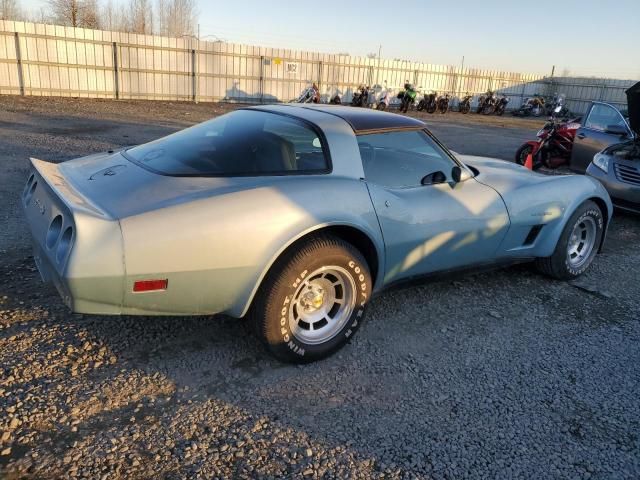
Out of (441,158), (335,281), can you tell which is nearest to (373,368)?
(335,281)

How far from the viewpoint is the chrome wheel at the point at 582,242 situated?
4.49 metres

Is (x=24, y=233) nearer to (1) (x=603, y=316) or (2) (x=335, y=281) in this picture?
(2) (x=335, y=281)

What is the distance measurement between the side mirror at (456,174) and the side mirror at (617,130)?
A: 5819 millimetres

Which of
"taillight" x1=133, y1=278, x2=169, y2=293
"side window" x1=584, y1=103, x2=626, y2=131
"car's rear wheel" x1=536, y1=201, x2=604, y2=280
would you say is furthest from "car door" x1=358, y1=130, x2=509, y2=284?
"side window" x1=584, y1=103, x2=626, y2=131

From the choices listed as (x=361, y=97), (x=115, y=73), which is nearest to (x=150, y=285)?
(x=115, y=73)

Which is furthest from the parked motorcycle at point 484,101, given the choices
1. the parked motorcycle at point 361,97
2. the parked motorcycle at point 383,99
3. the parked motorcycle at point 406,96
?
the parked motorcycle at point 361,97

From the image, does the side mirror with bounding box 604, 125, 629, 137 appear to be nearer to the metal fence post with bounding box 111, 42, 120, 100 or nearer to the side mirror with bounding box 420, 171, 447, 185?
the side mirror with bounding box 420, 171, 447, 185

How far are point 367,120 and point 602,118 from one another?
6691 millimetres

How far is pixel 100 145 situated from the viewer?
959cm

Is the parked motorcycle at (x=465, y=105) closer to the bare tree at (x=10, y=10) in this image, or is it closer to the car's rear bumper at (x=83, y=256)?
the car's rear bumper at (x=83, y=256)

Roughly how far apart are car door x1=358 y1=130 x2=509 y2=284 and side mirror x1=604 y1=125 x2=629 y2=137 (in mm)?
5541

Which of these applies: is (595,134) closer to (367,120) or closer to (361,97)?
(367,120)

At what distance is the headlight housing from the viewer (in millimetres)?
6793

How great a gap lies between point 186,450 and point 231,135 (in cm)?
189
